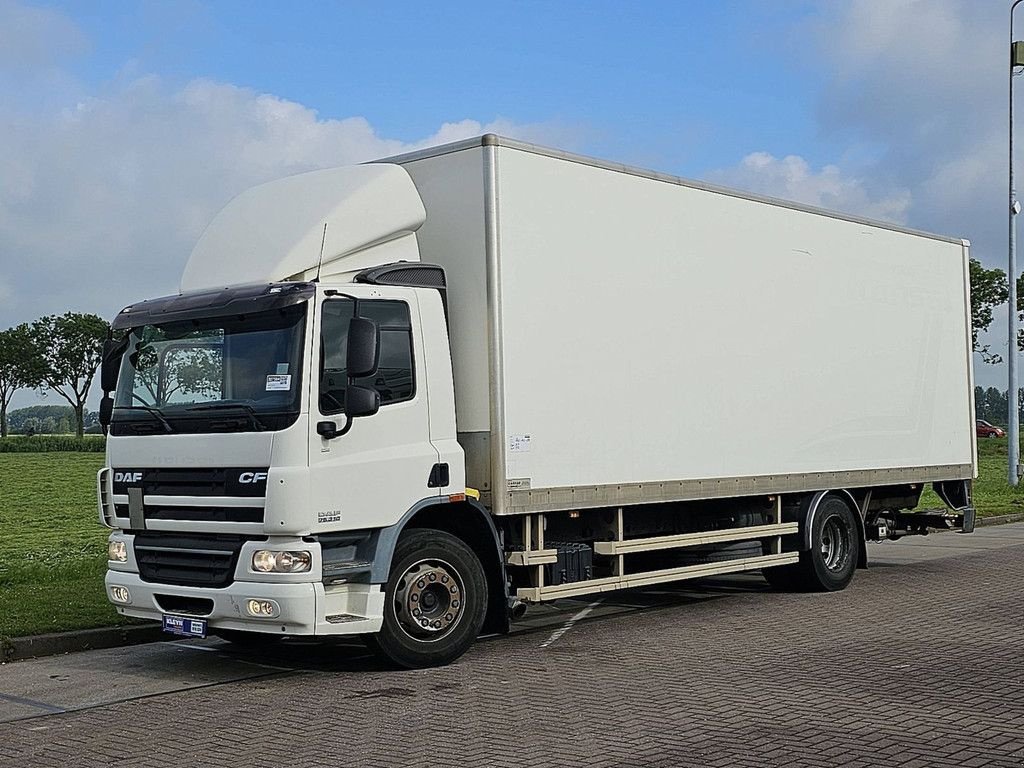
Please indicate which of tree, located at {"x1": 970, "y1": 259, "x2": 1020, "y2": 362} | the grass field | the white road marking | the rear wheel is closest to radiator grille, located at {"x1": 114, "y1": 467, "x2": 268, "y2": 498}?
the grass field

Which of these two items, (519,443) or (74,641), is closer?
(519,443)

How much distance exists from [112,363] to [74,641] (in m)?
2.37

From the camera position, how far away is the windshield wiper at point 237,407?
8.73 m

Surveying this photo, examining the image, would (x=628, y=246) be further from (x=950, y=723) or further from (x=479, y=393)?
(x=950, y=723)

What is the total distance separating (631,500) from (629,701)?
304 centimetres

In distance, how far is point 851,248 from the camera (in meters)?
13.7

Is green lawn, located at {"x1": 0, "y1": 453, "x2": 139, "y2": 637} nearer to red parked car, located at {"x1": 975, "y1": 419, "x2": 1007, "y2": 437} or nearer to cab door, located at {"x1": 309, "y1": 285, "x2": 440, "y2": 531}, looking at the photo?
cab door, located at {"x1": 309, "y1": 285, "x2": 440, "y2": 531}

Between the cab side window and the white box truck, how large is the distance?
0.07 ft

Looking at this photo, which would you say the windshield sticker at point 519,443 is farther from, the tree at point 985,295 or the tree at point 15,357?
the tree at point 15,357

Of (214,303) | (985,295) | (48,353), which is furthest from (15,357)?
(214,303)

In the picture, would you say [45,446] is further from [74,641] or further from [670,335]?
[670,335]

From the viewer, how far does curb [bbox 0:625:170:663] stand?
10117mm

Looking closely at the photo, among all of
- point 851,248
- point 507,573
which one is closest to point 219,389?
point 507,573

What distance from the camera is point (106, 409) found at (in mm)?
9859
